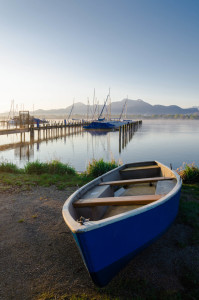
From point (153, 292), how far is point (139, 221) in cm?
115

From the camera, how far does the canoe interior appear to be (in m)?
5.11

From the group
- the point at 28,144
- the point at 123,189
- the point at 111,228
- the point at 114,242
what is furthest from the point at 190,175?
the point at 28,144

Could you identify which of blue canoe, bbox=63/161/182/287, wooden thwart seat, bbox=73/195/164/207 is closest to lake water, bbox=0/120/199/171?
blue canoe, bbox=63/161/182/287

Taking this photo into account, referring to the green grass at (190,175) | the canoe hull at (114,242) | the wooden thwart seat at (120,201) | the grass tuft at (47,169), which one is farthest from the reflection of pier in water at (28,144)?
the canoe hull at (114,242)

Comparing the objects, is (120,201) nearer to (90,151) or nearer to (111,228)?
(111,228)

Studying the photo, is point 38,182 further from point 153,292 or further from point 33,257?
point 153,292

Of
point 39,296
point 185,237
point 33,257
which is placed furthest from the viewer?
point 185,237

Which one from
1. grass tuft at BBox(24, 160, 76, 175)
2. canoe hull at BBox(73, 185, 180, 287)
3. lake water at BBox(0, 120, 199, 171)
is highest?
canoe hull at BBox(73, 185, 180, 287)

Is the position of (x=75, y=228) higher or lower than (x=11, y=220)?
higher

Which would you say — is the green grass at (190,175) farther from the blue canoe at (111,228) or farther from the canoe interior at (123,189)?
the blue canoe at (111,228)

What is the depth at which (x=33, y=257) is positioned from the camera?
190 inches

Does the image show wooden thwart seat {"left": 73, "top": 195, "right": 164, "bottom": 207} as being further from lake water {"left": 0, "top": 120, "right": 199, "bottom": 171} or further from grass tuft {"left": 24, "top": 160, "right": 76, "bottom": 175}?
lake water {"left": 0, "top": 120, "right": 199, "bottom": 171}

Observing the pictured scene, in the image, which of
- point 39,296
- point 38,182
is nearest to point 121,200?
point 39,296

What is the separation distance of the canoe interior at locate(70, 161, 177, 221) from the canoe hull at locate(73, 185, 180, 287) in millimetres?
964
